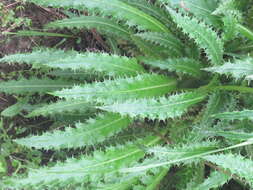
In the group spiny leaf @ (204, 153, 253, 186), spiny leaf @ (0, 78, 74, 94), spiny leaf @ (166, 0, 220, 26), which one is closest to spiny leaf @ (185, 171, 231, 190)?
spiny leaf @ (204, 153, 253, 186)

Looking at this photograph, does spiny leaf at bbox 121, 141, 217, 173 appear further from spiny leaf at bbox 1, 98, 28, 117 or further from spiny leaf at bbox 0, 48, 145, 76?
spiny leaf at bbox 1, 98, 28, 117

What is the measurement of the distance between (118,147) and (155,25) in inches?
17.6

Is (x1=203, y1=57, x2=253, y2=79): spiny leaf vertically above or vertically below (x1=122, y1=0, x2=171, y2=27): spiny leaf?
below

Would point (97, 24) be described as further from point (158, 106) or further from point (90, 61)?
point (158, 106)

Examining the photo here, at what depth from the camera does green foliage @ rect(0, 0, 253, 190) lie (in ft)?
3.21

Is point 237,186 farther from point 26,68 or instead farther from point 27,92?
point 26,68

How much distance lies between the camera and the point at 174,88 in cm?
119

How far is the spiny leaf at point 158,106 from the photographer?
3.07 ft

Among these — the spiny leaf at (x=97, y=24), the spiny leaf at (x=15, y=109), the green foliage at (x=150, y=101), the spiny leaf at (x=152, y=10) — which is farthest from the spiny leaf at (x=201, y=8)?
the spiny leaf at (x=15, y=109)

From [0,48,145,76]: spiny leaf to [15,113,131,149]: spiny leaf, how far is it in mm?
156

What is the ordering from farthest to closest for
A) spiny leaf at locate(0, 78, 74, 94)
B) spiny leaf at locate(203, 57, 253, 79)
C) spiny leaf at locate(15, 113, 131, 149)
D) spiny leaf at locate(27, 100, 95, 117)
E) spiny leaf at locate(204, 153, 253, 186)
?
spiny leaf at locate(0, 78, 74, 94)
spiny leaf at locate(27, 100, 95, 117)
spiny leaf at locate(15, 113, 131, 149)
spiny leaf at locate(203, 57, 253, 79)
spiny leaf at locate(204, 153, 253, 186)

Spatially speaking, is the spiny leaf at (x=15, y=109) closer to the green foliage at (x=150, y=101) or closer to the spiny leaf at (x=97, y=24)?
the green foliage at (x=150, y=101)

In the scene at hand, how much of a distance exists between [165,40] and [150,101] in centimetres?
30

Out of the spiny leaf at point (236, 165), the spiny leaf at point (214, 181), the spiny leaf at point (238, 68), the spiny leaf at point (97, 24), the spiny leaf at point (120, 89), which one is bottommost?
the spiny leaf at point (214, 181)
